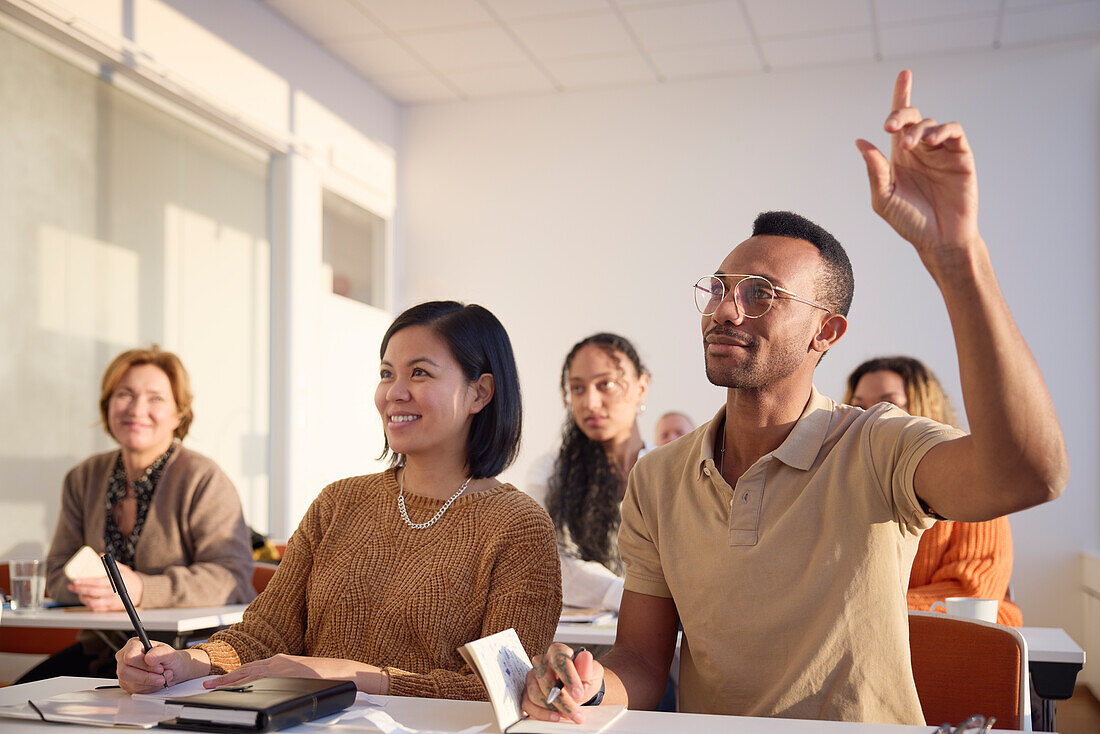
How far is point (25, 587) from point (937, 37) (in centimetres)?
528

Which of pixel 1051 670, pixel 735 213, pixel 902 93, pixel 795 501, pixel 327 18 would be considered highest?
pixel 327 18

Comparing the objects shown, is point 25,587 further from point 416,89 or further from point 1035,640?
point 416,89

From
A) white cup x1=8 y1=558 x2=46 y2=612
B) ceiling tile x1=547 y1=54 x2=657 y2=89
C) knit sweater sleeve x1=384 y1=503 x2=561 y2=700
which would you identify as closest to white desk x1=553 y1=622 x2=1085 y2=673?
knit sweater sleeve x1=384 y1=503 x2=561 y2=700

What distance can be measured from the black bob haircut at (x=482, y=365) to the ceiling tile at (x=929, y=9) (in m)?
4.18

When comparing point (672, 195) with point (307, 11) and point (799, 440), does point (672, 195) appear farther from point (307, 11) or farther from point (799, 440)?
point (799, 440)

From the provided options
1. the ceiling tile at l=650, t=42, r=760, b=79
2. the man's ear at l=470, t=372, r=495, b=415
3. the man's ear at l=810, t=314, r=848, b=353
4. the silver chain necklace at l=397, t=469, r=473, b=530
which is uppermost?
the ceiling tile at l=650, t=42, r=760, b=79

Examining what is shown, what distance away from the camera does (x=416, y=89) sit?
6.60m

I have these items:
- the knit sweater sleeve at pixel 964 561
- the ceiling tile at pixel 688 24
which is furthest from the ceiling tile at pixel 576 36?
the knit sweater sleeve at pixel 964 561

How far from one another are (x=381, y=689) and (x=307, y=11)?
4699 millimetres

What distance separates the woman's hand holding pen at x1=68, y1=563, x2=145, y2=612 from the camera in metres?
2.68

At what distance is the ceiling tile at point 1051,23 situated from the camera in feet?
17.5

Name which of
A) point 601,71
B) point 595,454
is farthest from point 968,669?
→ point 601,71

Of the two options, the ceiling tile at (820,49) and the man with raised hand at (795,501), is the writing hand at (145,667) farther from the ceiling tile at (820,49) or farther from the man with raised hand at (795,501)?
the ceiling tile at (820,49)

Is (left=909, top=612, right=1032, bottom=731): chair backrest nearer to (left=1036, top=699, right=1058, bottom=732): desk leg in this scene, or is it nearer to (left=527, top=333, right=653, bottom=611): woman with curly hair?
(left=1036, top=699, right=1058, bottom=732): desk leg
